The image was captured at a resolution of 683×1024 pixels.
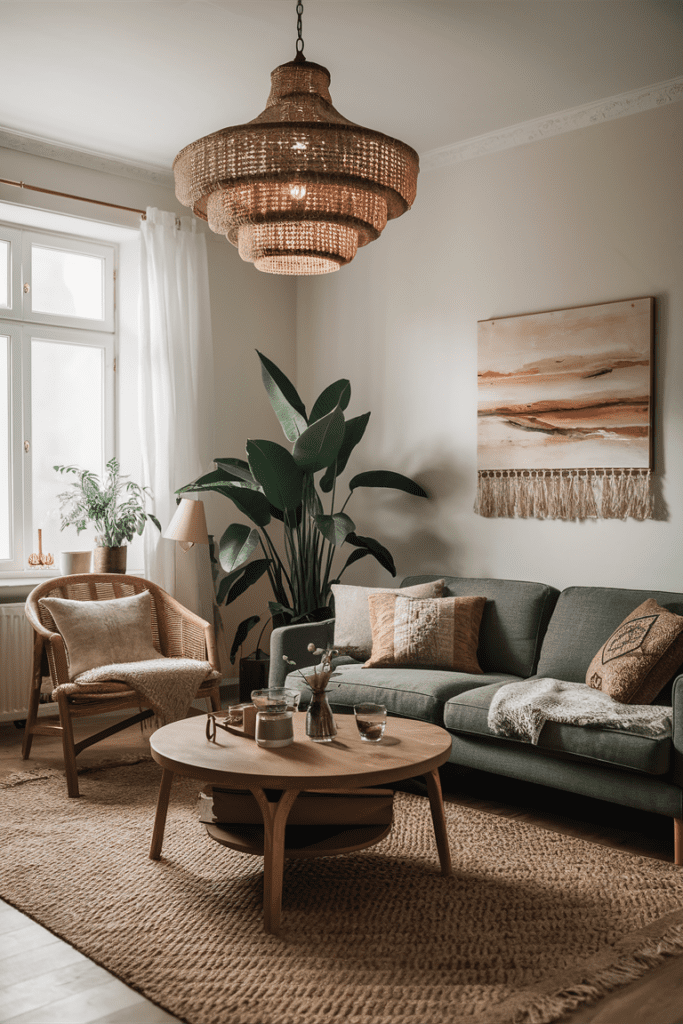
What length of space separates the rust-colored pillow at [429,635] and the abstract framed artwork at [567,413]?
Answer: 675 millimetres

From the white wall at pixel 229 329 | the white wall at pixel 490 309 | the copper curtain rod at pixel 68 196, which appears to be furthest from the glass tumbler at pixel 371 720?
the copper curtain rod at pixel 68 196

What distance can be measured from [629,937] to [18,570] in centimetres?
346

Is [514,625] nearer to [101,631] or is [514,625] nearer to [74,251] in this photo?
[101,631]

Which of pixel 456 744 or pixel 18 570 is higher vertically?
pixel 18 570

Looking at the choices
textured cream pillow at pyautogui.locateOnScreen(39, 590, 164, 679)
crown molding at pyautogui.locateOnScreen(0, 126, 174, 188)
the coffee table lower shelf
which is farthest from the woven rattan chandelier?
crown molding at pyautogui.locateOnScreen(0, 126, 174, 188)

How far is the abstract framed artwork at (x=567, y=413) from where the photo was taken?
3871 mm

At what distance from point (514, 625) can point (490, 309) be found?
5.26ft

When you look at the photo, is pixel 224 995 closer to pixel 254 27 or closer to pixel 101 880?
pixel 101 880

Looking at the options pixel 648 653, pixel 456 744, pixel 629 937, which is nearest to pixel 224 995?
pixel 629 937

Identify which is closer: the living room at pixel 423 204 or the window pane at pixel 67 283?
the living room at pixel 423 204

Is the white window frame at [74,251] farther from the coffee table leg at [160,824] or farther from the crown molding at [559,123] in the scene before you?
the coffee table leg at [160,824]

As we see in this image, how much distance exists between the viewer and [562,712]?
296 cm

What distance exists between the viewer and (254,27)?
3.33m

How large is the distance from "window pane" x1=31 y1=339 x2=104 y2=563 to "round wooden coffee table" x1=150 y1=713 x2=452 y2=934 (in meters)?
2.24
